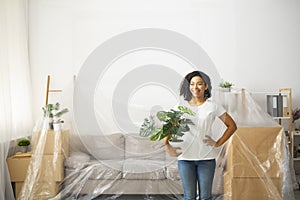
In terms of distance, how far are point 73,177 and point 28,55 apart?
5.81 feet

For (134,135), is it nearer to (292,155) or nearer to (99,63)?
(99,63)

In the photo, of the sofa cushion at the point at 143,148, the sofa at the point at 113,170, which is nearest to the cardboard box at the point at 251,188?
the sofa at the point at 113,170

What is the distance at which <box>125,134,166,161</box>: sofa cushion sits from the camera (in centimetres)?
250

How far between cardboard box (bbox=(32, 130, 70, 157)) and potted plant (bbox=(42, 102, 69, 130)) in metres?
0.07

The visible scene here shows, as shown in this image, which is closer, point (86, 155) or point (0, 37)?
point (86, 155)

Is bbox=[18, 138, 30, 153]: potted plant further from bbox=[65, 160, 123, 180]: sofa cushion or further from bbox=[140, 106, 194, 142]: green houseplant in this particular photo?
bbox=[140, 106, 194, 142]: green houseplant

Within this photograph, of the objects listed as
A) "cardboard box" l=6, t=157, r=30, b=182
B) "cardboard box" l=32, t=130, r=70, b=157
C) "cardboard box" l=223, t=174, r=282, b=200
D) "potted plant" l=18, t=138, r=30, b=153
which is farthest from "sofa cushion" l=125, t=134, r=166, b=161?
"potted plant" l=18, t=138, r=30, b=153

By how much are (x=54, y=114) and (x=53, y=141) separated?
12.3 inches

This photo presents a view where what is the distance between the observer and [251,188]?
310cm

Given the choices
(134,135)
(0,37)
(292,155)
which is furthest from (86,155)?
(292,155)

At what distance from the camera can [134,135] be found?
2.51 m

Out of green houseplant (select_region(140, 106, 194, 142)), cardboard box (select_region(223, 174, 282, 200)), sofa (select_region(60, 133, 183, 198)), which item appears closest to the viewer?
green houseplant (select_region(140, 106, 194, 142))

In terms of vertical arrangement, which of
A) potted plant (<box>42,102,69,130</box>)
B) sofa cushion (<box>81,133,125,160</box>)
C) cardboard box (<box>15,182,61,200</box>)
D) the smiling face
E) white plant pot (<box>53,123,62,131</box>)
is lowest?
cardboard box (<box>15,182,61,200</box>)

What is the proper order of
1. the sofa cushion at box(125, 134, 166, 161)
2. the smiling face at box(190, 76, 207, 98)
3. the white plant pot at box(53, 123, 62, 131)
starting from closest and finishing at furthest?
1. the smiling face at box(190, 76, 207, 98)
2. the sofa cushion at box(125, 134, 166, 161)
3. the white plant pot at box(53, 123, 62, 131)
